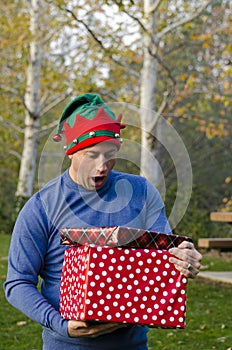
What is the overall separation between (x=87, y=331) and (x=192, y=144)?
2533cm

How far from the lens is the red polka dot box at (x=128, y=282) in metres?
2.09

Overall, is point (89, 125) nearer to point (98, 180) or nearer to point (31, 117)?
point (98, 180)

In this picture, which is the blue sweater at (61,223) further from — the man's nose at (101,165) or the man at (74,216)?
the man's nose at (101,165)

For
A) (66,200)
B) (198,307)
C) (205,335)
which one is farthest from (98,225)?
(198,307)

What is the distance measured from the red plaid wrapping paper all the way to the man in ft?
0.60

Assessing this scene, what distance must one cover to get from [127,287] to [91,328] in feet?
0.55

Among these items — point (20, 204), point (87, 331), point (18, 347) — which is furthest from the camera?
point (20, 204)

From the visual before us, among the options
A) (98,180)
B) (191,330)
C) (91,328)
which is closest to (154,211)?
(98,180)

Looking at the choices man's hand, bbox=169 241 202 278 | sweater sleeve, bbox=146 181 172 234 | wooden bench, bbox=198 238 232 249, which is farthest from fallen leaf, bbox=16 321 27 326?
man's hand, bbox=169 241 202 278

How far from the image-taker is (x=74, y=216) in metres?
2.39

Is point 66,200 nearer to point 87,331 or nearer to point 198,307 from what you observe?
point 87,331

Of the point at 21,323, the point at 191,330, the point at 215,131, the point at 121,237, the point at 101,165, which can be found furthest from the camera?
the point at 215,131

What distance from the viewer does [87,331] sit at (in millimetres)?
2160

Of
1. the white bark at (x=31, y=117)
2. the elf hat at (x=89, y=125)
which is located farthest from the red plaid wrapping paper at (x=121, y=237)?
the white bark at (x=31, y=117)
